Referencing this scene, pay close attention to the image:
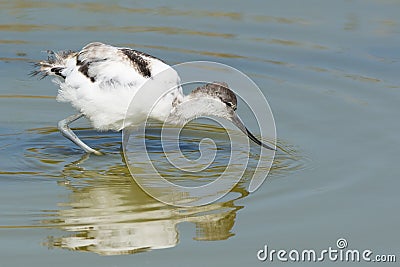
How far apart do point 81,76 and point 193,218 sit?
2.30m

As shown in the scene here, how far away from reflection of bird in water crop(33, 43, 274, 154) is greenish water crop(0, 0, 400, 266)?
567 mm

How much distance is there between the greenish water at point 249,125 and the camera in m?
7.89

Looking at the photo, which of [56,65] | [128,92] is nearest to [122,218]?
[128,92]

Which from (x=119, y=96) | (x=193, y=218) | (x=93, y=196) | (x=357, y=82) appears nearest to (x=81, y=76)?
(x=119, y=96)

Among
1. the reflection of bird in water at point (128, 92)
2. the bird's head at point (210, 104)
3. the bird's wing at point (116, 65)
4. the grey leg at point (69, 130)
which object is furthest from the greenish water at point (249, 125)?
the bird's wing at point (116, 65)

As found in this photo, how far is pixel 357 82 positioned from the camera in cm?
1212

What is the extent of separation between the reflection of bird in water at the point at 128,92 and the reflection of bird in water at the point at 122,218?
0.69 m

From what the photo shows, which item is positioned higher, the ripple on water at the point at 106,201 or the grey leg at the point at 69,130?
the grey leg at the point at 69,130

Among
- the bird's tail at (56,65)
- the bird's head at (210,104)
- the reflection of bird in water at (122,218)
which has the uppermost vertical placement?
the bird's tail at (56,65)

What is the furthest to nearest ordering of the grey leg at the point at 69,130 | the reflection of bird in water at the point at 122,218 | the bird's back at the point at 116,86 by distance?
the grey leg at the point at 69,130 < the bird's back at the point at 116,86 < the reflection of bird in water at the point at 122,218

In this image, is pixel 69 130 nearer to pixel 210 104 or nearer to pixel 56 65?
pixel 56 65

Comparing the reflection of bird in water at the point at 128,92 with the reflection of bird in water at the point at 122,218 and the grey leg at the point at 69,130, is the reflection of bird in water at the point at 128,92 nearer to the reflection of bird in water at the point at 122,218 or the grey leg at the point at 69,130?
the grey leg at the point at 69,130

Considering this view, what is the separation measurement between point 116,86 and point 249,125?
2.08 metres

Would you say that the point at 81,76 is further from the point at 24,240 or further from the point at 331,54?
the point at 331,54
